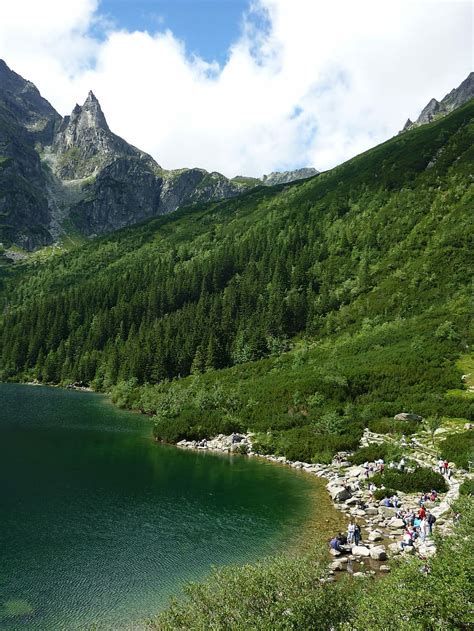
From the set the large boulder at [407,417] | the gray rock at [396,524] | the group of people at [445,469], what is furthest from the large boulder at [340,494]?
the large boulder at [407,417]

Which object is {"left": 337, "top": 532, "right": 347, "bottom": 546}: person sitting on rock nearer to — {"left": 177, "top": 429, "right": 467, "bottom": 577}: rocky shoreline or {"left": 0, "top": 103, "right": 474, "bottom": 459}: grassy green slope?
{"left": 177, "top": 429, "right": 467, "bottom": 577}: rocky shoreline

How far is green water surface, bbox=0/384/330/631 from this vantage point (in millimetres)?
26422

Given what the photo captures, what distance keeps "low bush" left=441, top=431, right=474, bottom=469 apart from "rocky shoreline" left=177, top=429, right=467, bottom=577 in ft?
8.18

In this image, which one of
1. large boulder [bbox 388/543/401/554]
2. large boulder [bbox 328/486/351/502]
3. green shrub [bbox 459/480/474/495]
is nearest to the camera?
large boulder [bbox 388/543/401/554]

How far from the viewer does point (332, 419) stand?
67812mm

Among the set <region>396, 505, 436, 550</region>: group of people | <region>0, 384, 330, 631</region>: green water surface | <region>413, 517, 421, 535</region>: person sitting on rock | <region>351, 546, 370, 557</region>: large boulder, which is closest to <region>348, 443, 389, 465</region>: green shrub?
<region>0, 384, 330, 631</region>: green water surface

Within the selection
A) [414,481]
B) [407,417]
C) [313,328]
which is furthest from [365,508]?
[313,328]

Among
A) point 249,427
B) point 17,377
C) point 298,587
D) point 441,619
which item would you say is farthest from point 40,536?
point 17,377

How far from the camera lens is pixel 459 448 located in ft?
173

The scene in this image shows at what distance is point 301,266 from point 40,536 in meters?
138

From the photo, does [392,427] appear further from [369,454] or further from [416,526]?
[416,526]

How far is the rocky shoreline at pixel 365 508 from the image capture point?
3112cm

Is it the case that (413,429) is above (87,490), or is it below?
above

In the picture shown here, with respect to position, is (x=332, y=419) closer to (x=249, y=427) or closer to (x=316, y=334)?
(x=249, y=427)
